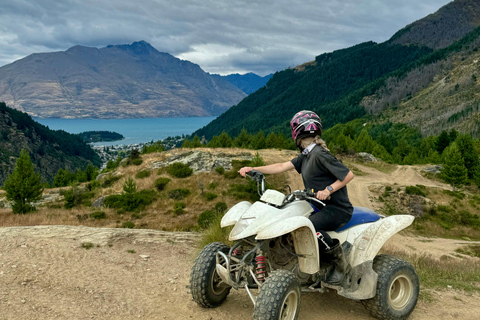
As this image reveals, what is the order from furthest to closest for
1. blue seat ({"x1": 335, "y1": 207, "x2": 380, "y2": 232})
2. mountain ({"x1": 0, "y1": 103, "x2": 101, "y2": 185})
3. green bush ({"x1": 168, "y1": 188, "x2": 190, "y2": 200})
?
mountain ({"x1": 0, "y1": 103, "x2": 101, "y2": 185}) < green bush ({"x1": 168, "y1": 188, "x2": 190, "y2": 200}) < blue seat ({"x1": 335, "y1": 207, "x2": 380, "y2": 232})

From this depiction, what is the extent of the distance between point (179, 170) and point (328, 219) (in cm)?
3177

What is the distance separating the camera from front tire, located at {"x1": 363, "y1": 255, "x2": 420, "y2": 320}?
208 inches

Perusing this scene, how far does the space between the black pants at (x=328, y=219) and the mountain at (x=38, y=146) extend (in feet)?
559

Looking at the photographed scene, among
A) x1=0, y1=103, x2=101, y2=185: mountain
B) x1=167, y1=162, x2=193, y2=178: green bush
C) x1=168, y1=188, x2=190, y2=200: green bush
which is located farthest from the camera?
x1=0, y1=103, x2=101, y2=185: mountain

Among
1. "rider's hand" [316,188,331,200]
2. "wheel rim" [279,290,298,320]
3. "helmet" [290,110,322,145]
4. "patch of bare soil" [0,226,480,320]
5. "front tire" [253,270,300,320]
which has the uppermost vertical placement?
"helmet" [290,110,322,145]

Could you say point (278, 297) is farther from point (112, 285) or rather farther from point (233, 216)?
point (112, 285)

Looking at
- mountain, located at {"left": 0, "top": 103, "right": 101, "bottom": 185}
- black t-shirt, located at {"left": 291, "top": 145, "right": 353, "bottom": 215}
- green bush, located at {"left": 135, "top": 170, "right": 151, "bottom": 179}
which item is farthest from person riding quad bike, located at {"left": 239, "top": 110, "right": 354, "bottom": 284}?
mountain, located at {"left": 0, "top": 103, "right": 101, "bottom": 185}

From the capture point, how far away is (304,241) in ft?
15.6

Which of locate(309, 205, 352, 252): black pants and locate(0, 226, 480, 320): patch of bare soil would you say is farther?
locate(0, 226, 480, 320): patch of bare soil

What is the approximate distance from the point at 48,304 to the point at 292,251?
13.2 feet

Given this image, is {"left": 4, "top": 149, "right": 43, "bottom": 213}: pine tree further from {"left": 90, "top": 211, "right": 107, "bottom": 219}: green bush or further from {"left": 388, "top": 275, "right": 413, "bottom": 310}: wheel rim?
{"left": 388, "top": 275, "right": 413, "bottom": 310}: wheel rim

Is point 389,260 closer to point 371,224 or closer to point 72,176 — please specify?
point 371,224

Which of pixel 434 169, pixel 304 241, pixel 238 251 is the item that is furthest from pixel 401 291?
pixel 434 169

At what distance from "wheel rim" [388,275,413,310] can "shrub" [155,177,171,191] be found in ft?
98.0
